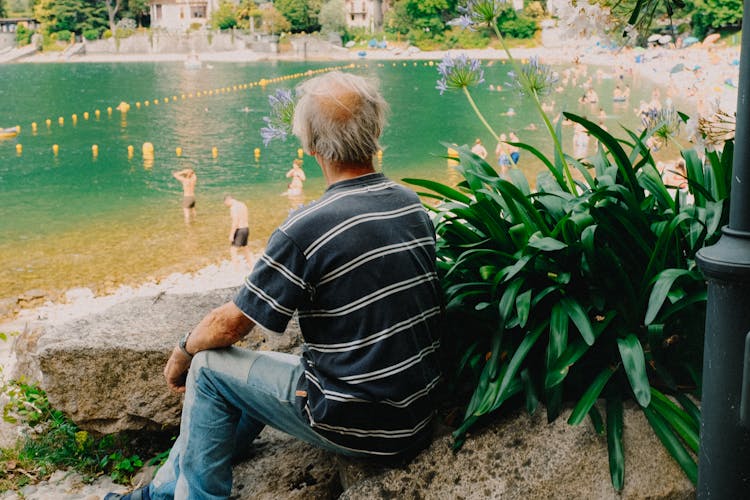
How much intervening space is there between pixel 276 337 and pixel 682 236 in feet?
5.28

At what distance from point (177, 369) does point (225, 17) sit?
335 feet

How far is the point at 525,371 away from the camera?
7.79 feet

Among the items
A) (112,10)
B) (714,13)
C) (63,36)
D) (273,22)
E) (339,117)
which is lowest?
(339,117)

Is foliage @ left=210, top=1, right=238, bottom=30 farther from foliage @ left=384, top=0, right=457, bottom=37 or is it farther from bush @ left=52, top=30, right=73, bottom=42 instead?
foliage @ left=384, top=0, right=457, bottom=37

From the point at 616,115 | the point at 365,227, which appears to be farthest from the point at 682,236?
the point at 616,115

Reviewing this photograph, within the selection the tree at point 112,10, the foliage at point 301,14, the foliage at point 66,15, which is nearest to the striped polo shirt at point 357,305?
the foliage at point 301,14

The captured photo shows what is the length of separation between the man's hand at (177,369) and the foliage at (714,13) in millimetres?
58822

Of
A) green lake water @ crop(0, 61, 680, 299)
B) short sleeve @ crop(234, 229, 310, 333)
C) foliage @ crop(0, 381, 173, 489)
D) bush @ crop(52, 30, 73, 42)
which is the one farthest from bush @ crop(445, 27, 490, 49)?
short sleeve @ crop(234, 229, 310, 333)

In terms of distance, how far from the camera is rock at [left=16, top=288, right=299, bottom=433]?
3111 mm

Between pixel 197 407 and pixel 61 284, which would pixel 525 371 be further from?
pixel 61 284

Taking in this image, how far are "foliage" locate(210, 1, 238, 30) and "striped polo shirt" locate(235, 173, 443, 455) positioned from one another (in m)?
101

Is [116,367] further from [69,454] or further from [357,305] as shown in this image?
[357,305]

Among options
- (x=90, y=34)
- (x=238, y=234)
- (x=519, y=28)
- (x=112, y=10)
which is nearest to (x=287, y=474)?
(x=238, y=234)

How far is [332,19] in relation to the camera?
92.3 metres
